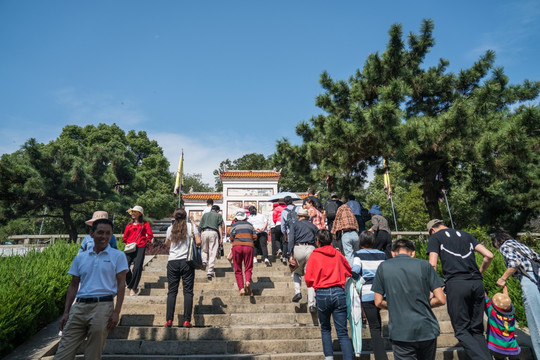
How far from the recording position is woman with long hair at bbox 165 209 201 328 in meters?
Answer: 4.79

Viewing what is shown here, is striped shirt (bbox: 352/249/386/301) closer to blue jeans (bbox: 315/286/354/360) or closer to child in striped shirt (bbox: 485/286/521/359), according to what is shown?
blue jeans (bbox: 315/286/354/360)

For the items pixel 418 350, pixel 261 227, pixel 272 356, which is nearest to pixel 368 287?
pixel 418 350

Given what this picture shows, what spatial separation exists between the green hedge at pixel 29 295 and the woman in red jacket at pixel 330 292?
374 cm

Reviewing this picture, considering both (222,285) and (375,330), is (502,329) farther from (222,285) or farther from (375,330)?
(222,285)

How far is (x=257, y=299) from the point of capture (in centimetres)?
583

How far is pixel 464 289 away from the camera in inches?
143

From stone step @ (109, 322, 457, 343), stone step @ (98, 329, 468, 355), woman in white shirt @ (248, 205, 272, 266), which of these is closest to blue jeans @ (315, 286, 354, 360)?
stone step @ (98, 329, 468, 355)

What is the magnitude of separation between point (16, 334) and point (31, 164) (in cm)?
1419

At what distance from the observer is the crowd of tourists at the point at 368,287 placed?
2.90 meters

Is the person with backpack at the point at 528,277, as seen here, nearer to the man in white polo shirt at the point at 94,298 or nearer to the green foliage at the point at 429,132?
the green foliage at the point at 429,132

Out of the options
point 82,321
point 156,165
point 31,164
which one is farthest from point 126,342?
point 156,165

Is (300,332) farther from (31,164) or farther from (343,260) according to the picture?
(31,164)

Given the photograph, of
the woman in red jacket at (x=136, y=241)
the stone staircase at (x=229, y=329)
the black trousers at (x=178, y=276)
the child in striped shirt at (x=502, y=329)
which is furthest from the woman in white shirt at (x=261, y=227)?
the child in striped shirt at (x=502, y=329)

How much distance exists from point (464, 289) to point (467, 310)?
0.75 feet
